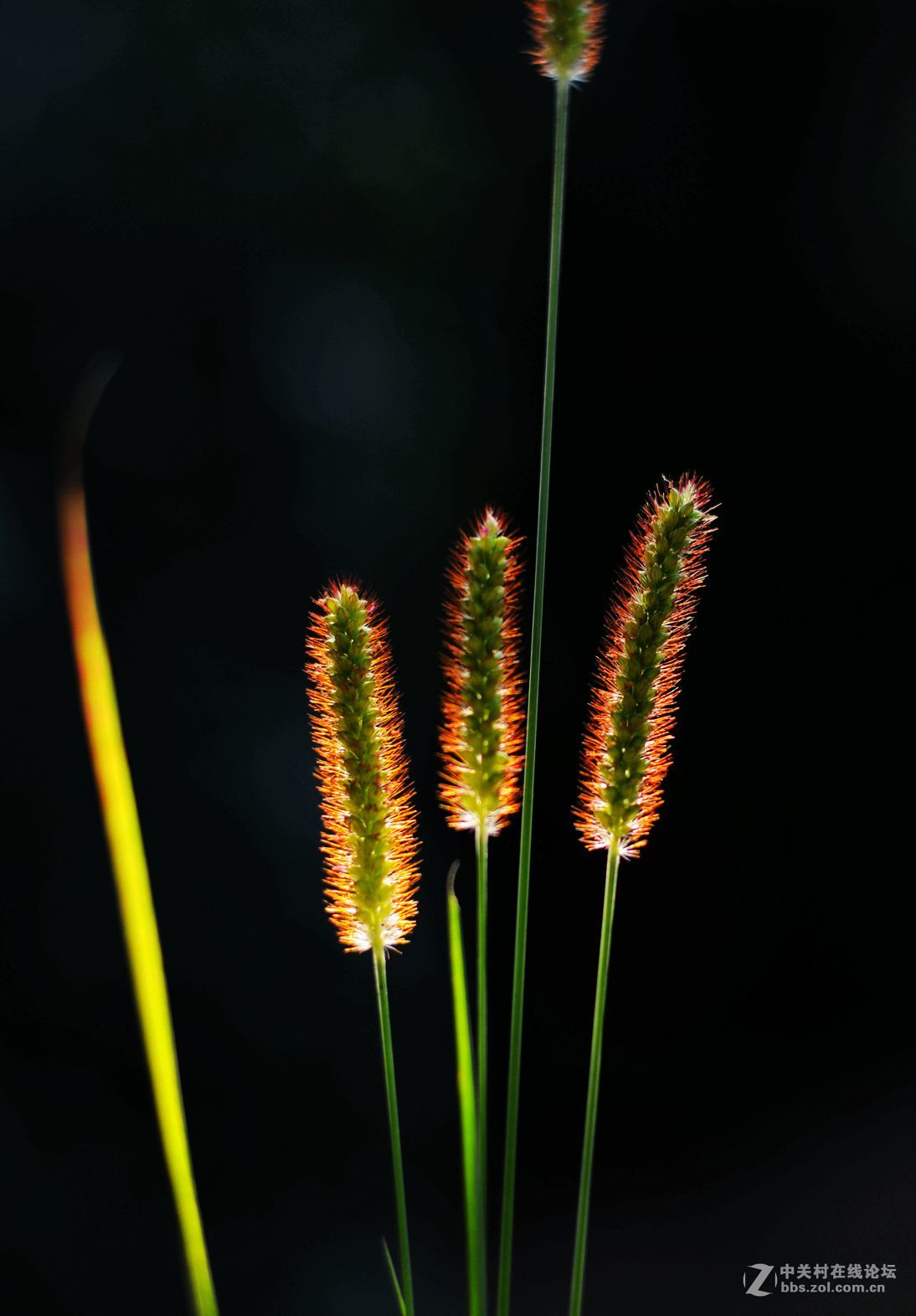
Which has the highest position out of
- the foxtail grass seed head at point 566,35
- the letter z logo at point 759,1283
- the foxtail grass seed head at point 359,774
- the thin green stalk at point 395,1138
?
the foxtail grass seed head at point 566,35

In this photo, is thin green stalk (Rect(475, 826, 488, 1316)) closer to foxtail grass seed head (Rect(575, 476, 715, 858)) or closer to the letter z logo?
foxtail grass seed head (Rect(575, 476, 715, 858))

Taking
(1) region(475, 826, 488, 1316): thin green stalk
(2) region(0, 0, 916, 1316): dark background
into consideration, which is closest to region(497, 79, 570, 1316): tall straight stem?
(1) region(475, 826, 488, 1316): thin green stalk

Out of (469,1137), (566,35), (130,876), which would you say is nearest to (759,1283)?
(469,1137)

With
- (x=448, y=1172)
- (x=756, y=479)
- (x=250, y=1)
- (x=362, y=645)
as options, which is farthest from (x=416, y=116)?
(x=448, y=1172)

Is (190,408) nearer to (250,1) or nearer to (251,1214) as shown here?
(250,1)

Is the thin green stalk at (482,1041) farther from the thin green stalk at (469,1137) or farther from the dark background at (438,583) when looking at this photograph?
the dark background at (438,583)

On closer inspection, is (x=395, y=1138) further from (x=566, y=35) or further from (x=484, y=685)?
(x=566, y=35)

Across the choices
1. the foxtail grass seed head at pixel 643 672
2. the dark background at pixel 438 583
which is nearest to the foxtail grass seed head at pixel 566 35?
the foxtail grass seed head at pixel 643 672
